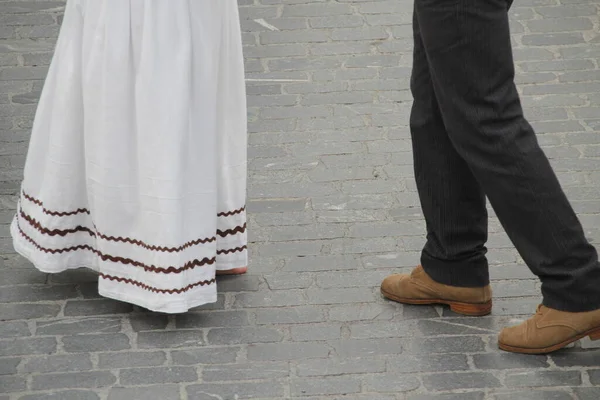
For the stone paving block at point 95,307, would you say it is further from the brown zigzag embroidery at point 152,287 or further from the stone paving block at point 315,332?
the stone paving block at point 315,332

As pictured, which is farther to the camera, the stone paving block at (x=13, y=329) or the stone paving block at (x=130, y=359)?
the stone paving block at (x=13, y=329)

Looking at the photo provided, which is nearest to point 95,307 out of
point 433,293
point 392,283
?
point 392,283

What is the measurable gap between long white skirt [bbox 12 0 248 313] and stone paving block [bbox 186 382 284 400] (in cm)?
38

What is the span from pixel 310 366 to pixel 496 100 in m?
1.00

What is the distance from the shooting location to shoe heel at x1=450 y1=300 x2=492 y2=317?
4.26 meters

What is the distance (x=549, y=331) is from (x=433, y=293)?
0.46 meters

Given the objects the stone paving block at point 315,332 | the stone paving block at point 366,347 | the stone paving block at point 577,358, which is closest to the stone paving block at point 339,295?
the stone paving block at point 315,332

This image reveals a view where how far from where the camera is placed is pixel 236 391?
3.87 m

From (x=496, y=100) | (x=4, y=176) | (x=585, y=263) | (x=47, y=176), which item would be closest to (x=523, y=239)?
(x=585, y=263)

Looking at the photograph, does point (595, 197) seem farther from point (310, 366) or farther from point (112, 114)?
point (112, 114)

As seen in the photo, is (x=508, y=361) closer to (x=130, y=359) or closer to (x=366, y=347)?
(x=366, y=347)

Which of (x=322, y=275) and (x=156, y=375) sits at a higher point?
(x=322, y=275)

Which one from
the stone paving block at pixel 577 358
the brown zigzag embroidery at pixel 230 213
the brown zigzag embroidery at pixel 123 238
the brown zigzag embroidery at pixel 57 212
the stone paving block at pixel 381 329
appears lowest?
the stone paving block at pixel 577 358

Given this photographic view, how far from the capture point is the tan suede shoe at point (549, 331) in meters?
3.95
